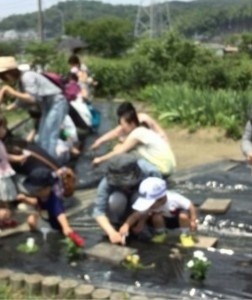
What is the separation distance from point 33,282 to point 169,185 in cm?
332

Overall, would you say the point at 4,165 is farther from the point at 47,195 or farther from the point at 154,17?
the point at 154,17

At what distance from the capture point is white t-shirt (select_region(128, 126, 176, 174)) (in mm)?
6496

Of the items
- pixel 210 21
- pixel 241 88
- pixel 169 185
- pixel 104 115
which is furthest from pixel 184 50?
pixel 210 21

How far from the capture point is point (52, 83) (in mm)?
7855

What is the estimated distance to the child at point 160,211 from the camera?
18.5ft

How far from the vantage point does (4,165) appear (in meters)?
6.40

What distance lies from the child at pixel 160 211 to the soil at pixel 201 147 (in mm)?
3356

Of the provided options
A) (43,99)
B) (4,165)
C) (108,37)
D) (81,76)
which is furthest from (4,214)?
(108,37)

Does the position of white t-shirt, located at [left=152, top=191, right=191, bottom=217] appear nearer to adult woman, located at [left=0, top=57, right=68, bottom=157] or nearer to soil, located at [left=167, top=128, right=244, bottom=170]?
adult woman, located at [left=0, top=57, right=68, bottom=157]

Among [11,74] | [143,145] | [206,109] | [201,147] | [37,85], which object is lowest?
[201,147]

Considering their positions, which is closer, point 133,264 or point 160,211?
point 133,264

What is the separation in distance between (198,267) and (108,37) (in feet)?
99.1

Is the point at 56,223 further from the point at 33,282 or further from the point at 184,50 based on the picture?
the point at 184,50

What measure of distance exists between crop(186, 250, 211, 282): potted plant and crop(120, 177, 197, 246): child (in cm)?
69
